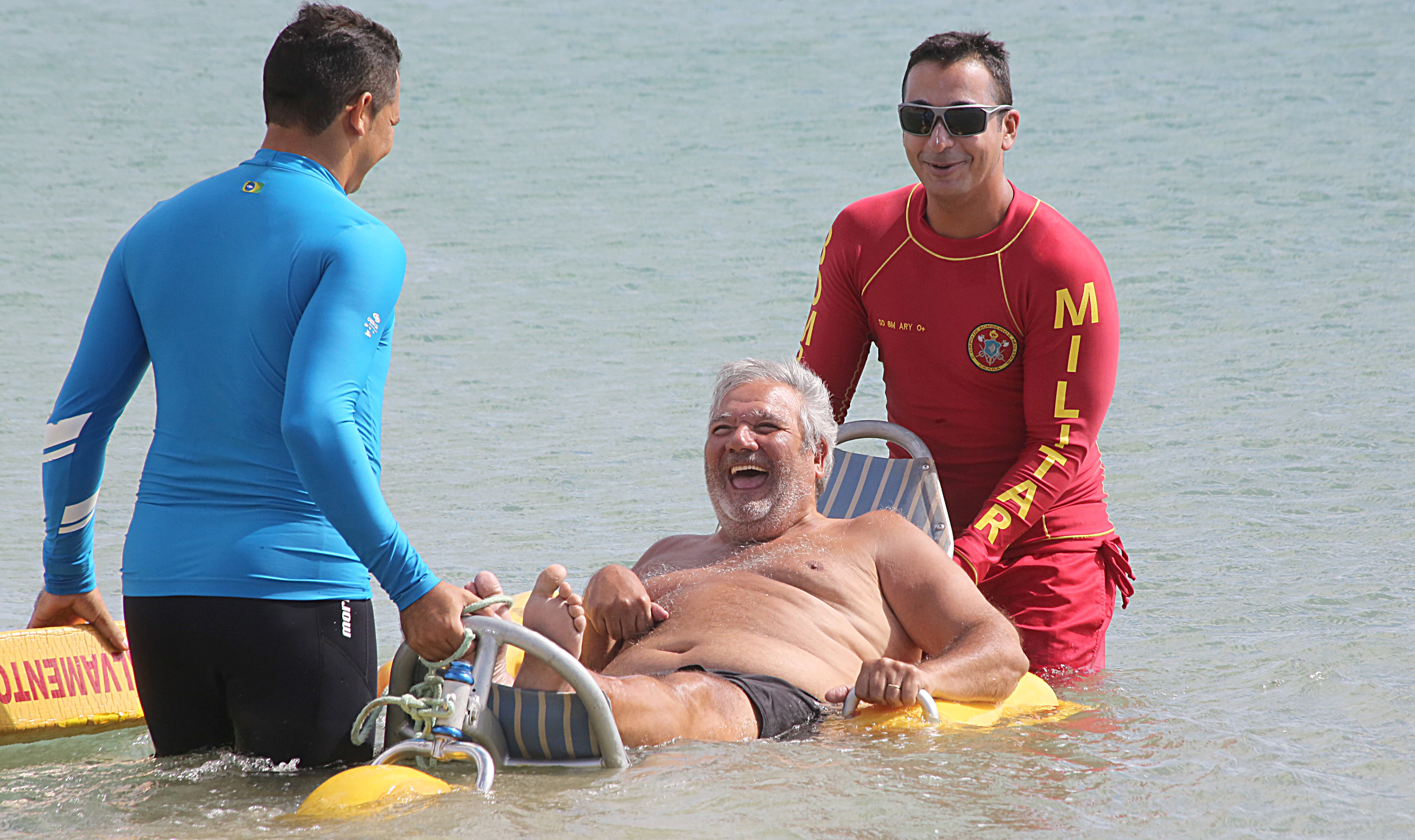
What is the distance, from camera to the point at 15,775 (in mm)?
3336

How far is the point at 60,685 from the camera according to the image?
3.58 m

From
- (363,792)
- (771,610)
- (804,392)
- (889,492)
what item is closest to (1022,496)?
(889,492)

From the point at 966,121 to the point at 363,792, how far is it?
2.27 m

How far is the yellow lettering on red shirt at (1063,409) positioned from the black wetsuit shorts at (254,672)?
1.91 metres

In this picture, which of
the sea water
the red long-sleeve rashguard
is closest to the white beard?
the red long-sleeve rashguard

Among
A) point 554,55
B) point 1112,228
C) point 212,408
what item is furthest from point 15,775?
point 554,55

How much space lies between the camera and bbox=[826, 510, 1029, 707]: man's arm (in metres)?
3.19

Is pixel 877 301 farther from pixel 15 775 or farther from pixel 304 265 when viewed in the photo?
pixel 15 775

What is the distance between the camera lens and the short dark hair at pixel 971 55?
3.88 metres

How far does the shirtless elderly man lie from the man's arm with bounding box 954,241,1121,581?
30 cm

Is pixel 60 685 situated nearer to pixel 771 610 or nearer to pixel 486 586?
pixel 486 586

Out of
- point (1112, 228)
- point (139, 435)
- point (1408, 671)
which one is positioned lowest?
point (1408, 671)

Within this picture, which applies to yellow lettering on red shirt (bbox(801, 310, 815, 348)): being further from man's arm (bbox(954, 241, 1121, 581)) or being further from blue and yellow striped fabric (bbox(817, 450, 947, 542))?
man's arm (bbox(954, 241, 1121, 581))

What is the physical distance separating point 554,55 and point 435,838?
62.3 feet
